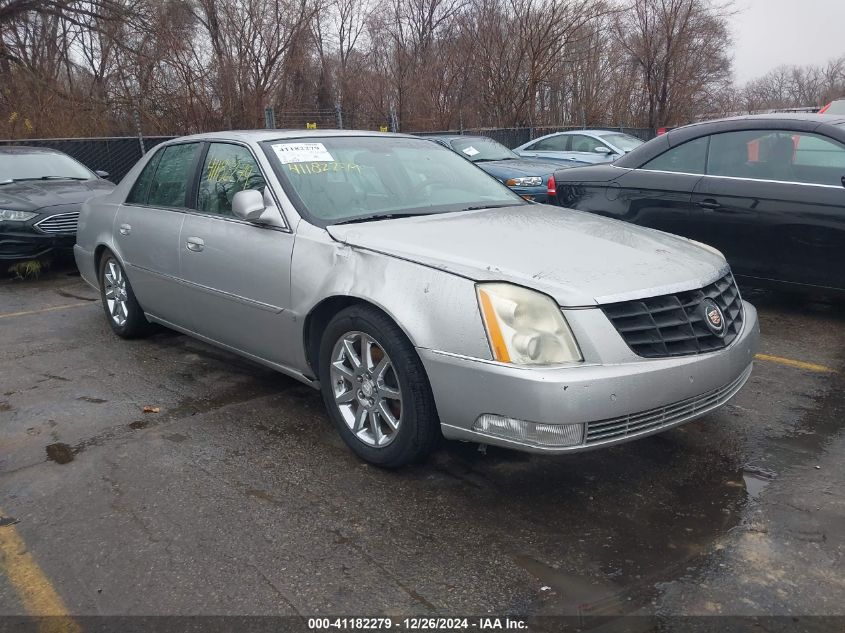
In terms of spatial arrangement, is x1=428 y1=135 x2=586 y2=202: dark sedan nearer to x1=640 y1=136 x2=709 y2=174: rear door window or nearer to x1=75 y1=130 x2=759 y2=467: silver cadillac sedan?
x1=640 y1=136 x2=709 y2=174: rear door window

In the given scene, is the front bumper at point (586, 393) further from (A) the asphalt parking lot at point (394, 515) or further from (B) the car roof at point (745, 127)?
(B) the car roof at point (745, 127)

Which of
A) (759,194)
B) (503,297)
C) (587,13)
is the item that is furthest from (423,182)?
(587,13)

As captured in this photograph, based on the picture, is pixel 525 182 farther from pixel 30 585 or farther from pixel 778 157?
pixel 30 585

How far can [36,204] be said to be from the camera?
805 centimetres

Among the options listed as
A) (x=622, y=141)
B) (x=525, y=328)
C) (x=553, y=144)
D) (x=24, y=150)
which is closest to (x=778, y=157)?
(x=525, y=328)

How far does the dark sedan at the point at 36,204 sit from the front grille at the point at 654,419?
7064mm

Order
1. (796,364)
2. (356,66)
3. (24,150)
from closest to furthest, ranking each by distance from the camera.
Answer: (796,364) < (24,150) < (356,66)

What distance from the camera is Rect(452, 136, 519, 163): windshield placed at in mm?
11977

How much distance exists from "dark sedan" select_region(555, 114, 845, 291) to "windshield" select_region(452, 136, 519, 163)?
19.0 ft

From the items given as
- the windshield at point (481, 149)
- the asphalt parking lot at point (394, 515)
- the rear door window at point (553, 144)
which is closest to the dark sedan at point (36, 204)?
the asphalt parking lot at point (394, 515)

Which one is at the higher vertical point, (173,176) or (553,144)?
(553,144)

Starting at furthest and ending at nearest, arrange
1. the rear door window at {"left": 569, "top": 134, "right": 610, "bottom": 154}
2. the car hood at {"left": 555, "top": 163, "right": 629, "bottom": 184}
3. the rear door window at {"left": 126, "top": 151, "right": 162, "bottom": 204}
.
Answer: the rear door window at {"left": 569, "top": 134, "right": 610, "bottom": 154}
the car hood at {"left": 555, "top": 163, "right": 629, "bottom": 184}
the rear door window at {"left": 126, "top": 151, "right": 162, "bottom": 204}

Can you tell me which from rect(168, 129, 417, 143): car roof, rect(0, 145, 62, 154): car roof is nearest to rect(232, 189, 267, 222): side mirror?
rect(168, 129, 417, 143): car roof

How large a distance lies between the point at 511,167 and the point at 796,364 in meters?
6.78
